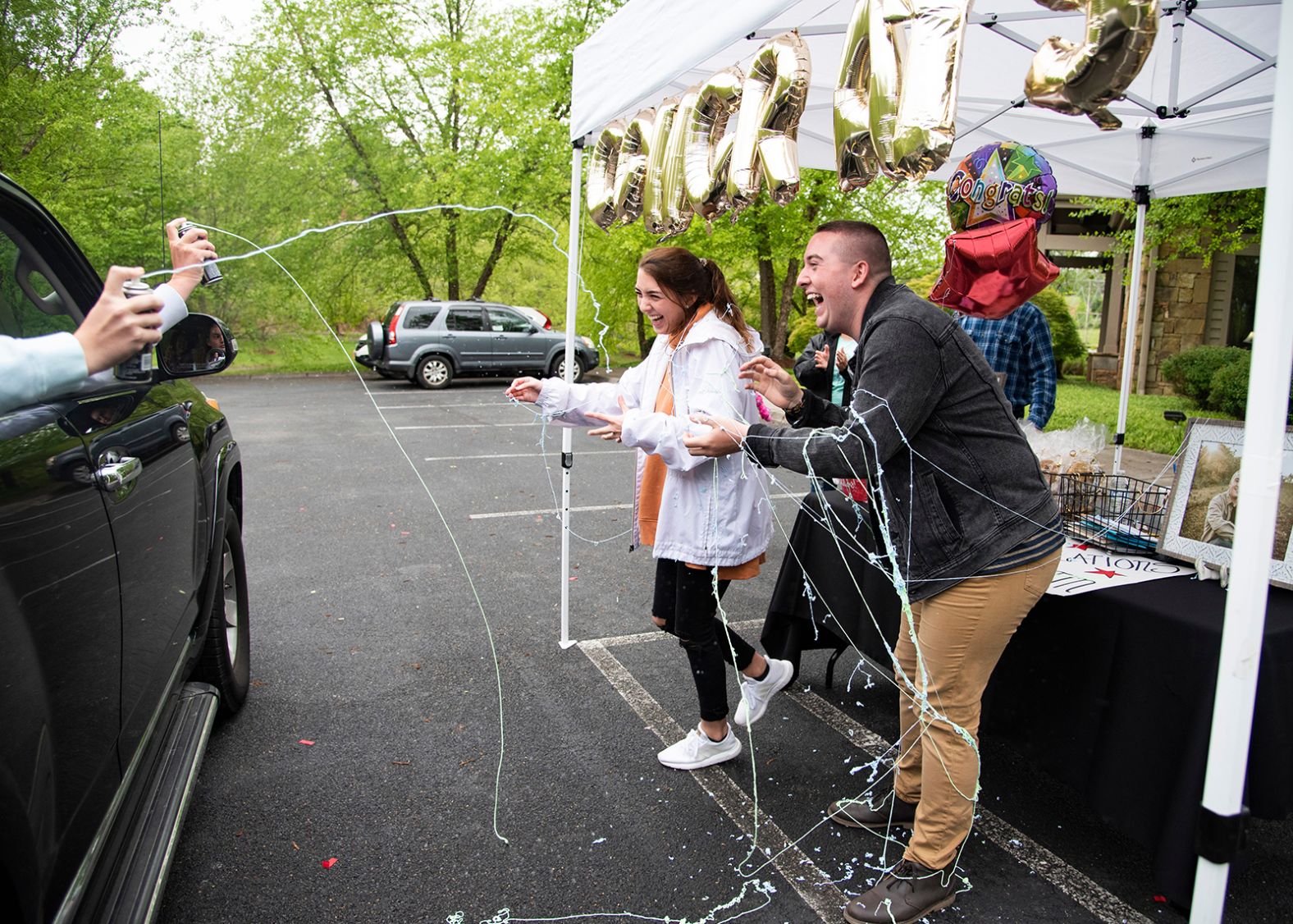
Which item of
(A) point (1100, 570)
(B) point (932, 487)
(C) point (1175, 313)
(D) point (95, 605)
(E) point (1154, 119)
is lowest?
(A) point (1100, 570)

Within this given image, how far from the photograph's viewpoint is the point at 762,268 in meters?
16.0

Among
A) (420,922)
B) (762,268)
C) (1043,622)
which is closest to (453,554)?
(420,922)

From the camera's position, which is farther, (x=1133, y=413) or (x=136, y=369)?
(x=1133, y=413)

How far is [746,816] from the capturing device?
2.87 metres

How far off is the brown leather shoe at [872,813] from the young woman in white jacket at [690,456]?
0.44 metres

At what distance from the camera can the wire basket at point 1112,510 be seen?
292cm

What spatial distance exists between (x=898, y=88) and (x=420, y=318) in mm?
15193

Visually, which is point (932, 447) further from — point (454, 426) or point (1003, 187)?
point (454, 426)

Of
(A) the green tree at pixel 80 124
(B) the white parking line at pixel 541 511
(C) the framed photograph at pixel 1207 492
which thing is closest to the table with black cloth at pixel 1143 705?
(C) the framed photograph at pixel 1207 492

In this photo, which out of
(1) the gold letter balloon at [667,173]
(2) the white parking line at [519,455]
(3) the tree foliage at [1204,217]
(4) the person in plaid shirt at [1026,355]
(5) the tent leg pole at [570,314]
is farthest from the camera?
(2) the white parking line at [519,455]

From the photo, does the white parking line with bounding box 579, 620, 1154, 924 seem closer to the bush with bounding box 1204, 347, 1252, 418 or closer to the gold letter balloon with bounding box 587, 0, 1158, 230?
the gold letter balloon with bounding box 587, 0, 1158, 230

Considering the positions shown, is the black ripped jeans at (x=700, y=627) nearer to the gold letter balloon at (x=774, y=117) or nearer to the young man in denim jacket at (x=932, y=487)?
the young man in denim jacket at (x=932, y=487)

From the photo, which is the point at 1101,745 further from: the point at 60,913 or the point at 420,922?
the point at 60,913

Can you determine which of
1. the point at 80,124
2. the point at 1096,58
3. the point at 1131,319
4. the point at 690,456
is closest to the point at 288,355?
the point at 80,124
